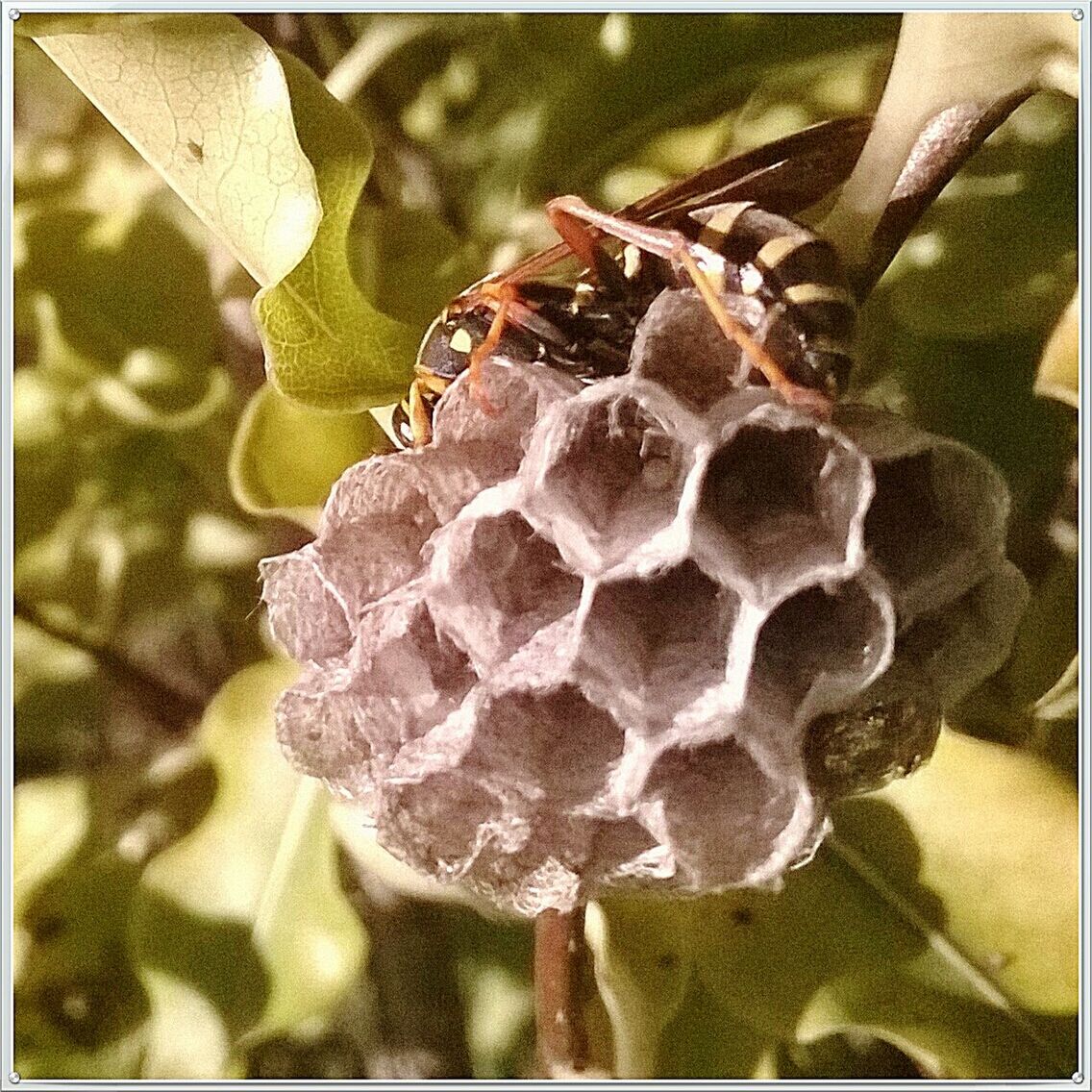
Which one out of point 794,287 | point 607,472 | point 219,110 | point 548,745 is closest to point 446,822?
point 548,745

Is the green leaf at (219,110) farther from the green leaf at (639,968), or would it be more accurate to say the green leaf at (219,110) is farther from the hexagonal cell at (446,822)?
the green leaf at (639,968)

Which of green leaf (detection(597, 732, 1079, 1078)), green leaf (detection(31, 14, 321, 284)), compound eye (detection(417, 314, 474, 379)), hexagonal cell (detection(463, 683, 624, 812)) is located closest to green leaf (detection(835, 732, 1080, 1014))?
green leaf (detection(597, 732, 1079, 1078))

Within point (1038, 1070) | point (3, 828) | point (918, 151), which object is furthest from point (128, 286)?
point (1038, 1070)

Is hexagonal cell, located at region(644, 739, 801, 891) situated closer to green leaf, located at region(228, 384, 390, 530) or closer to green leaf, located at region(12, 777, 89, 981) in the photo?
green leaf, located at region(228, 384, 390, 530)

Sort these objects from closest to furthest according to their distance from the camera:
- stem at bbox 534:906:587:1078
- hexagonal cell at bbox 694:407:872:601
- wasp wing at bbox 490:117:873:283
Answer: hexagonal cell at bbox 694:407:872:601 < wasp wing at bbox 490:117:873:283 < stem at bbox 534:906:587:1078

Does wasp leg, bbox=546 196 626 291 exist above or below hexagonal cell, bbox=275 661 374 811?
above

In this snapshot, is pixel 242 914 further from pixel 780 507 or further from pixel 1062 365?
pixel 1062 365

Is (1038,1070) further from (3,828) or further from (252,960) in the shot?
(3,828)
